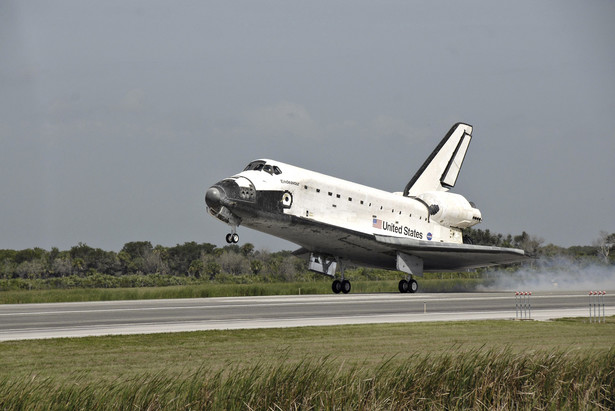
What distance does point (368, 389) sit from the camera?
8.97 m

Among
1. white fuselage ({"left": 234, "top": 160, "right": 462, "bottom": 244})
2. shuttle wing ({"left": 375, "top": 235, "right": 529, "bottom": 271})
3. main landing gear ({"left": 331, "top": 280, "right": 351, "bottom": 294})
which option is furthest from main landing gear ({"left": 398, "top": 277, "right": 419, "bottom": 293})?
main landing gear ({"left": 331, "top": 280, "right": 351, "bottom": 294})

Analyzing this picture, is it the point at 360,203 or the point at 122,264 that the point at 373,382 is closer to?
→ the point at 360,203

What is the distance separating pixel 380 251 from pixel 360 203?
2.64 meters

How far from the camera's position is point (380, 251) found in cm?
3450

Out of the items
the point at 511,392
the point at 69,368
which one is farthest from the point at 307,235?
the point at 511,392

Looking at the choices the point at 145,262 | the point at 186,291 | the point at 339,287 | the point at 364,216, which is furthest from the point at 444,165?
the point at 145,262

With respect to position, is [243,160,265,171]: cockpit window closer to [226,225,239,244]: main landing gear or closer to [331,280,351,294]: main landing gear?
[226,225,239,244]: main landing gear

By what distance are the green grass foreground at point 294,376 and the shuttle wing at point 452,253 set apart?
18850 millimetres

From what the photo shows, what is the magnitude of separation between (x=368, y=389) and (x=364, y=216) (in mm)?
24396

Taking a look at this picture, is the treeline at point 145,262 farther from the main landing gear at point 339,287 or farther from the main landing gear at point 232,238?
the main landing gear at point 232,238

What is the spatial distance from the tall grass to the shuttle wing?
76.5ft

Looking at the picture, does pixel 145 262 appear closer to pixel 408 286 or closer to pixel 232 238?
pixel 408 286

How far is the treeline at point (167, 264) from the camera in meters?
49.3

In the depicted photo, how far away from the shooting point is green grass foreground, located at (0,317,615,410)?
27.5ft
